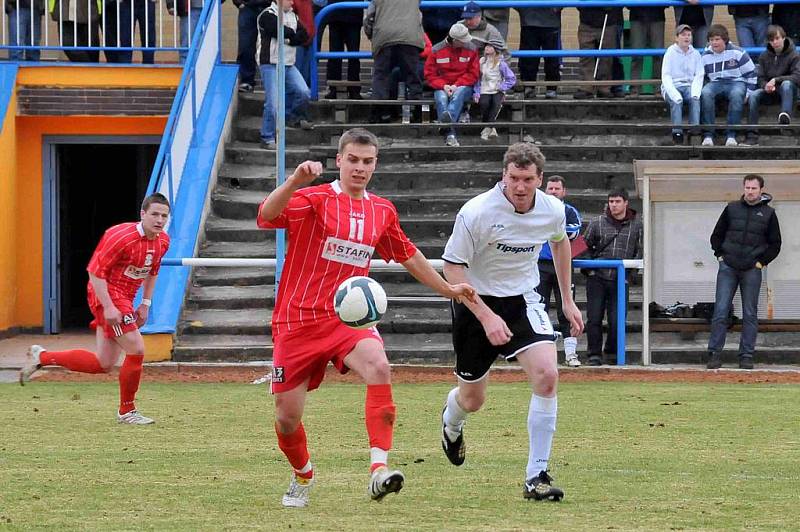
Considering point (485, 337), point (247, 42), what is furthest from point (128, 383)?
point (247, 42)

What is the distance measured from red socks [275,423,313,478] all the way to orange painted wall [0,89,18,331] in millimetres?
13190

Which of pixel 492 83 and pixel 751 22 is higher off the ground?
pixel 751 22

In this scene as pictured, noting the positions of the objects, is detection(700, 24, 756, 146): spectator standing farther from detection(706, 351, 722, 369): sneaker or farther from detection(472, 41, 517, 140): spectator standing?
detection(706, 351, 722, 369): sneaker

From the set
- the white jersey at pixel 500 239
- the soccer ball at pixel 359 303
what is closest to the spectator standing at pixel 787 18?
the white jersey at pixel 500 239

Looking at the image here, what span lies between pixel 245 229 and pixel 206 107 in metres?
2.44

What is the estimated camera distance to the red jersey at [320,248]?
727 centimetres

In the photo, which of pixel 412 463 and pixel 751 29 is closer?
pixel 412 463

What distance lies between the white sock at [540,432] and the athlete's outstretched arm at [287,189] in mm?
1698

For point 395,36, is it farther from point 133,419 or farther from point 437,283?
point 437,283

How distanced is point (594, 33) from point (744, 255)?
572cm

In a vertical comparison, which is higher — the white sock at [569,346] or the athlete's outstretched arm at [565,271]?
the athlete's outstretched arm at [565,271]

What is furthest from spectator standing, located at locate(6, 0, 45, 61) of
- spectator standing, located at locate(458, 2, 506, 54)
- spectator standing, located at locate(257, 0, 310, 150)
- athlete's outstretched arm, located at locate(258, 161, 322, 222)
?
athlete's outstretched arm, located at locate(258, 161, 322, 222)

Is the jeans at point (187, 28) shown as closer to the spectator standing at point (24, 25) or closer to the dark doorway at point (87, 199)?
the spectator standing at point (24, 25)

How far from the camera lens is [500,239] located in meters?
7.88
